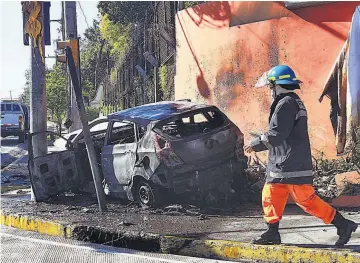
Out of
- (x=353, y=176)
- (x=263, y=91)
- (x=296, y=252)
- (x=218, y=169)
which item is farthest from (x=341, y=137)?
(x=296, y=252)

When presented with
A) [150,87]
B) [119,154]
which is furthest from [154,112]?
[150,87]

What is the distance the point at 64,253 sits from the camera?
17.6 ft

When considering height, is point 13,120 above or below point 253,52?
below

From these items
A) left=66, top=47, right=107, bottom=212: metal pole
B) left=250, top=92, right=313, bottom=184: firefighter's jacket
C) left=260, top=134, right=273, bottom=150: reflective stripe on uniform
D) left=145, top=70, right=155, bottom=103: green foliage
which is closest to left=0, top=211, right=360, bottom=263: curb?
left=250, top=92, right=313, bottom=184: firefighter's jacket

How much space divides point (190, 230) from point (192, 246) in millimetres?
580

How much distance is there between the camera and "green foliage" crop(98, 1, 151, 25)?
89.9 feet

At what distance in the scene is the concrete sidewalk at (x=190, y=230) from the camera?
4727mm

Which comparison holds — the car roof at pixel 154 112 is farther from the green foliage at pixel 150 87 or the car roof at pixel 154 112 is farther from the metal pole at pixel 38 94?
the green foliage at pixel 150 87

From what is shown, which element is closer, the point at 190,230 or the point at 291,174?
the point at 291,174

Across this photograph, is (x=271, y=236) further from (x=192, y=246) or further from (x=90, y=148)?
(x=90, y=148)

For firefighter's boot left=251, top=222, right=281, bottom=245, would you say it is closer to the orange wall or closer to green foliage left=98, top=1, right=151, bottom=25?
the orange wall

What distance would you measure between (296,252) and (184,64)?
7556 millimetres

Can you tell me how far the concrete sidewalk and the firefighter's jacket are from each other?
2.16 ft

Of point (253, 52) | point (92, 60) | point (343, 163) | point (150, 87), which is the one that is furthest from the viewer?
point (92, 60)
